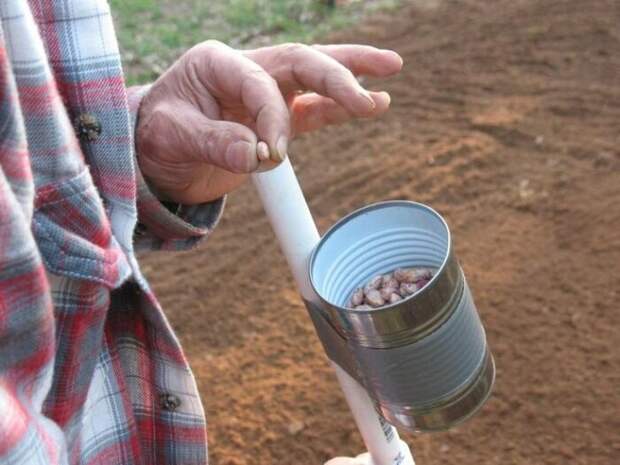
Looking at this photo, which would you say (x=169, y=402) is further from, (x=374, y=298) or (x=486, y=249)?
(x=486, y=249)

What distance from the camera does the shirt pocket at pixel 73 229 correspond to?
0.89 m

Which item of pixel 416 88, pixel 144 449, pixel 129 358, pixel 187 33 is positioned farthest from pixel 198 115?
pixel 187 33

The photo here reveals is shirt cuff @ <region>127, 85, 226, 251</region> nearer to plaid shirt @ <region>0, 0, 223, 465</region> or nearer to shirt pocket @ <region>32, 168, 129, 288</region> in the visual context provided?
plaid shirt @ <region>0, 0, 223, 465</region>

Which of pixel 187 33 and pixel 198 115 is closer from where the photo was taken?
pixel 198 115

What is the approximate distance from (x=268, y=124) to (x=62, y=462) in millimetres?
431

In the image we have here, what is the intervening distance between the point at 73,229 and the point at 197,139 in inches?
9.2

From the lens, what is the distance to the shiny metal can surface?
97 cm

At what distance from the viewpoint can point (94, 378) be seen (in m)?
1.05

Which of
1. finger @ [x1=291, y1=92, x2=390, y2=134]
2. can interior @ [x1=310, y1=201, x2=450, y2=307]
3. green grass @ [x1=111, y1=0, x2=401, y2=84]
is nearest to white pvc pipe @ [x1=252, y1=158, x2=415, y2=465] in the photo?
can interior @ [x1=310, y1=201, x2=450, y2=307]

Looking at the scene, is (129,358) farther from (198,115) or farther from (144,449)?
(198,115)

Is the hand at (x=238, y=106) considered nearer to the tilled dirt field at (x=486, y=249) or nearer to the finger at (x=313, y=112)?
the finger at (x=313, y=112)

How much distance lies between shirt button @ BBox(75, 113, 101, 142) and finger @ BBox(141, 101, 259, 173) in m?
0.14

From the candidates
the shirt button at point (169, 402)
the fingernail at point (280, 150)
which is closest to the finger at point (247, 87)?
the fingernail at point (280, 150)

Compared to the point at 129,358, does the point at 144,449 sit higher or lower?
lower
